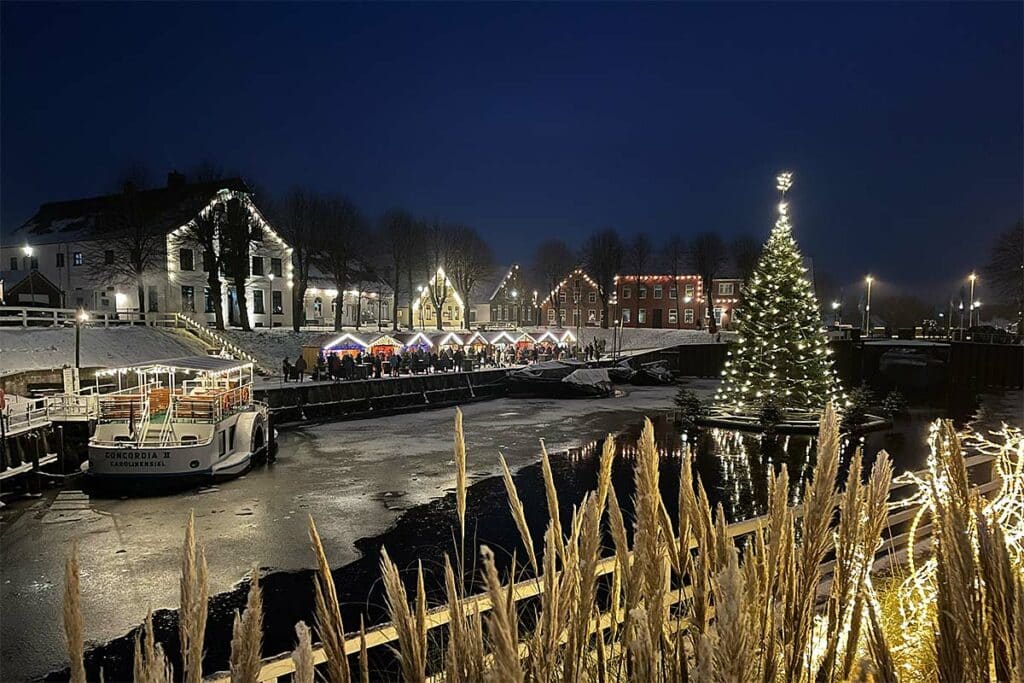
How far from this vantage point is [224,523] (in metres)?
13.4

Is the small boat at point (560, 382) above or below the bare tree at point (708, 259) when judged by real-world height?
below

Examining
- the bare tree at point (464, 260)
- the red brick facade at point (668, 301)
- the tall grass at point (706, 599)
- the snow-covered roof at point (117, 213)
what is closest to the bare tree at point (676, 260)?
the red brick facade at point (668, 301)

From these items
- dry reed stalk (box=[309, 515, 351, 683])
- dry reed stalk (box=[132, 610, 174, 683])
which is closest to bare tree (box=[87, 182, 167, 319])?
dry reed stalk (box=[132, 610, 174, 683])

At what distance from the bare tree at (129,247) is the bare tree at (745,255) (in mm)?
52692

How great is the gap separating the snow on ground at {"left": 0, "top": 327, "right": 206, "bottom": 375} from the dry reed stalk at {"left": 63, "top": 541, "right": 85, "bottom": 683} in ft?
89.5

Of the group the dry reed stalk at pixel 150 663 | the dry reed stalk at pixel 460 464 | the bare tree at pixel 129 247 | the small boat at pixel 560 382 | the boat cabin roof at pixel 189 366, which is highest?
the bare tree at pixel 129 247

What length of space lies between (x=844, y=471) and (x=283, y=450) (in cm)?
1694

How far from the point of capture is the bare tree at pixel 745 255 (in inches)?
2758

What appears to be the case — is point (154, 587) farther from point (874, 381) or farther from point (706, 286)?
point (706, 286)

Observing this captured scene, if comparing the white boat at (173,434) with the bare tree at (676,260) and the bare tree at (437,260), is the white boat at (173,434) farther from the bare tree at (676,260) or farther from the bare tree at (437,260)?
A: the bare tree at (676,260)

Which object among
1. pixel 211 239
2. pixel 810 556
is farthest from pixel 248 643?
pixel 211 239

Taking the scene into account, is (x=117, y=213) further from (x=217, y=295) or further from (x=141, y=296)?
(x=217, y=295)

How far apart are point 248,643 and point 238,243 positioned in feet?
144

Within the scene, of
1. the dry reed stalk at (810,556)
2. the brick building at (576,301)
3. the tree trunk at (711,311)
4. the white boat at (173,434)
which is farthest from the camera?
the brick building at (576,301)
